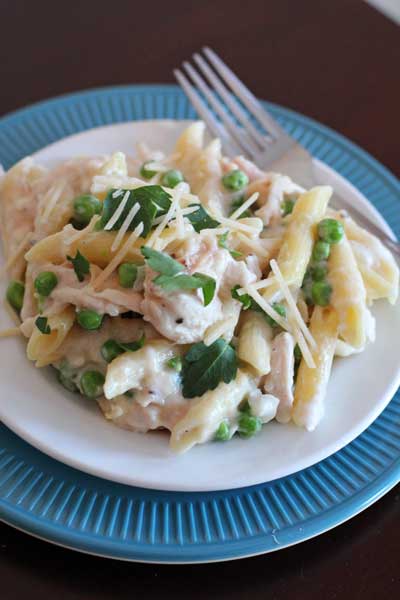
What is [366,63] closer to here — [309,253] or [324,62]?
[324,62]

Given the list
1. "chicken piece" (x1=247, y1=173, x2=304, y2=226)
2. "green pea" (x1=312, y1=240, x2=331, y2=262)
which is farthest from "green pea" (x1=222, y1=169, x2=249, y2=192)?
"green pea" (x1=312, y1=240, x2=331, y2=262)

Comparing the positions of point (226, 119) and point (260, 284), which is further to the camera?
point (226, 119)

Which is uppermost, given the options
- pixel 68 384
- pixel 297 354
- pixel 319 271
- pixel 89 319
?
pixel 319 271

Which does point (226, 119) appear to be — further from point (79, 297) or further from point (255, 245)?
point (79, 297)

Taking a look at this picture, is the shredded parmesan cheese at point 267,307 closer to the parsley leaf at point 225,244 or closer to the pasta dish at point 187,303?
the pasta dish at point 187,303

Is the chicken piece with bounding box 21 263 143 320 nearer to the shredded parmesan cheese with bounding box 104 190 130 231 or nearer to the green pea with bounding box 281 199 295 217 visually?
the shredded parmesan cheese with bounding box 104 190 130 231

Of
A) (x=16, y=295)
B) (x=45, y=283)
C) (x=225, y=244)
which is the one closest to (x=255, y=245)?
(x=225, y=244)
